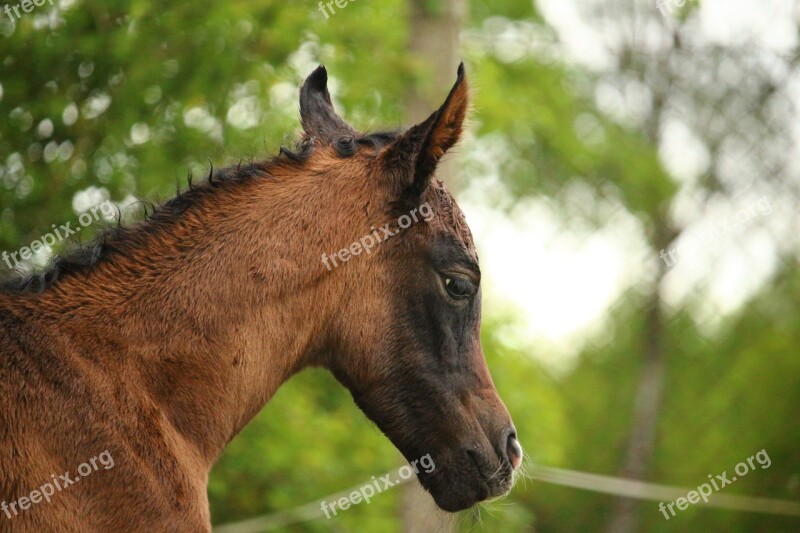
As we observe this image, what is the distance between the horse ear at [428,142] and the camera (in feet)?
10.6

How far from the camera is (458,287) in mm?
3404

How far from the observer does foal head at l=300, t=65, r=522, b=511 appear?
3324 mm

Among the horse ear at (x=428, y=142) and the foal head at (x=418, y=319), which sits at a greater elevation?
the horse ear at (x=428, y=142)

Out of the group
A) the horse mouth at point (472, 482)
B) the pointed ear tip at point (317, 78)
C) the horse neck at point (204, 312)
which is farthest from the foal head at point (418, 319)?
the pointed ear tip at point (317, 78)

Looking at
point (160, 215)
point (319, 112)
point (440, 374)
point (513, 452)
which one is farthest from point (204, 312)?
point (513, 452)

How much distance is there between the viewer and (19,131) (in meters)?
6.61

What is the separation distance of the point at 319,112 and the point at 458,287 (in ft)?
3.32

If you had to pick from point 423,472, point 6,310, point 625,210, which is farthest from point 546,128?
point 6,310

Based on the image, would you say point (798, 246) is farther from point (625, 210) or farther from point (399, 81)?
point (399, 81)

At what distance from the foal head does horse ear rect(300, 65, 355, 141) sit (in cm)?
21

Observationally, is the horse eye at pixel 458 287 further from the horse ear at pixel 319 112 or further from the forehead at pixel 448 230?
the horse ear at pixel 319 112

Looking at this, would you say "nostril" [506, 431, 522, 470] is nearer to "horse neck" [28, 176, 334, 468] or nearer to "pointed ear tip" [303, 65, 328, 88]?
"horse neck" [28, 176, 334, 468]

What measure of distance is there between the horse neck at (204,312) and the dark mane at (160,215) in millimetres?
30

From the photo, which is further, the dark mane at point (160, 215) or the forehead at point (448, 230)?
the forehead at point (448, 230)
